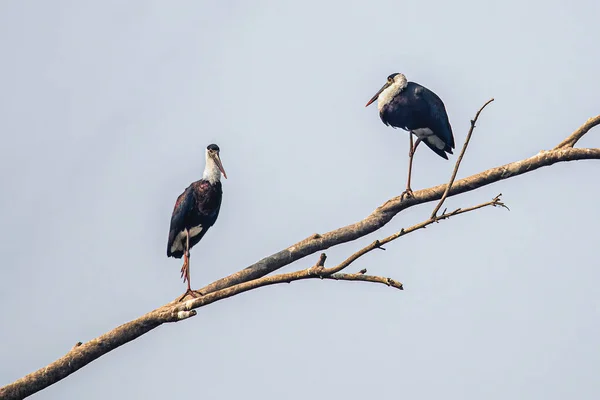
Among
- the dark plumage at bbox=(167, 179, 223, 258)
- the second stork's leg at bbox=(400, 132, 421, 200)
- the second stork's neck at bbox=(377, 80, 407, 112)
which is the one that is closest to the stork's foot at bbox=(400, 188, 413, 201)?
the second stork's leg at bbox=(400, 132, 421, 200)

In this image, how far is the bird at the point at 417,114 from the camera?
1246cm

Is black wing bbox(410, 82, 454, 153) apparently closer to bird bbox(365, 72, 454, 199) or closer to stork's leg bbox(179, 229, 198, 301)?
bird bbox(365, 72, 454, 199)

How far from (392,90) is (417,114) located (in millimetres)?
569

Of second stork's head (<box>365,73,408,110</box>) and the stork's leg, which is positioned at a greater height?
second stork's head (<box>365,73,408,110</box>)

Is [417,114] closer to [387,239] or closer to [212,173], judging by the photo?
[212,173]

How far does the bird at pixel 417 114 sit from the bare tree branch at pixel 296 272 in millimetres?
2341

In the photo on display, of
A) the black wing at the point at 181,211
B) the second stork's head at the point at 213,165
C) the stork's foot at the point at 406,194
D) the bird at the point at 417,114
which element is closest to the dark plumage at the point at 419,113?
the bird at the point at 417,114

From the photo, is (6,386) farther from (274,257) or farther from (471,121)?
(471,121)

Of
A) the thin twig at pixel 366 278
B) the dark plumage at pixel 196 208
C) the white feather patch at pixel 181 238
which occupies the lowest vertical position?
the thin twig at pixel 366 278

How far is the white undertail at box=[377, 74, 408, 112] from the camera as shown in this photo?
12.8 m

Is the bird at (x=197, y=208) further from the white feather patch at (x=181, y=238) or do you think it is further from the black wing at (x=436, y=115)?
the black wing at (x=436, y=115)

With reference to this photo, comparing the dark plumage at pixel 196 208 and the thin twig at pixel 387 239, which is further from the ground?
the dark plumage at pixel 196 208

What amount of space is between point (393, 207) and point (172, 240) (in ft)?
10.1

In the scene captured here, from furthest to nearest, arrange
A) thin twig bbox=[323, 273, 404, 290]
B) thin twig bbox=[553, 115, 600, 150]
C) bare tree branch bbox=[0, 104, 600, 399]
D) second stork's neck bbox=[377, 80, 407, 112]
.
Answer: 1. second stork's neck bbox=[377, 80, 407, 112]
2. thin twig bbox=[553, 115, 600, 150]
3. bare tree branch bbox=[0, 104, 600, 399]
4. thin twig bbox=[323, 273, 404, 290]
